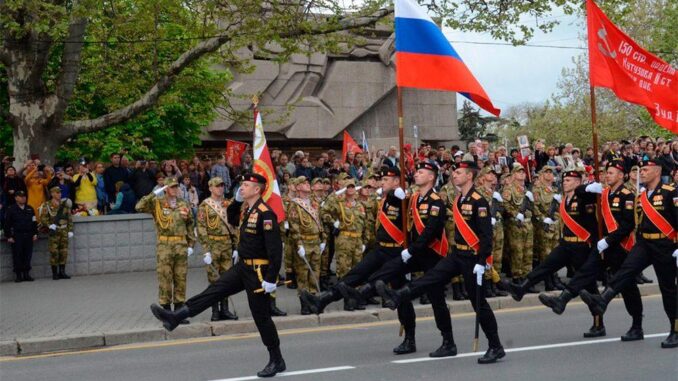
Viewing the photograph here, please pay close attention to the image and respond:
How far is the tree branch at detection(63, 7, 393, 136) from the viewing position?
18156mm

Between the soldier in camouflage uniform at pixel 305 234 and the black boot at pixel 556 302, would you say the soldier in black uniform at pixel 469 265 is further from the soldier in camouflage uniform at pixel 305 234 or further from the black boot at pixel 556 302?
the soldier in camouflage uniform at pixel 305 234

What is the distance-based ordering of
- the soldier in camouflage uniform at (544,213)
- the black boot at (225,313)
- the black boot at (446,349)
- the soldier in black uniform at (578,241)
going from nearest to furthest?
1. the black boot at (446,349)
2. the soldier in black uniform at (578,241)
3. the black boot at (225,313)
4. the soldier in camouflage uniform at (544,213)

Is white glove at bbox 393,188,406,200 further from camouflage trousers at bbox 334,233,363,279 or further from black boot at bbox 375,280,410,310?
camouflage trousers at bbox 334,233,363,279

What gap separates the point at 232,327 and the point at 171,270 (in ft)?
3.90

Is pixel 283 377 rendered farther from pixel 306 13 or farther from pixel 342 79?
pixel 342 79

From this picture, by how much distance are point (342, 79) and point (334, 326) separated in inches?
808

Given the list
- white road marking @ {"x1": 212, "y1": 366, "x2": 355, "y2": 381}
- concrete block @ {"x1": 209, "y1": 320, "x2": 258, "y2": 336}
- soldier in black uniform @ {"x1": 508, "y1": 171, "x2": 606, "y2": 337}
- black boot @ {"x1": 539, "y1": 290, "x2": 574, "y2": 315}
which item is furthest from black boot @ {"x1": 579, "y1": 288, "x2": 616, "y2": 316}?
concrete block @ {"x1": 209, "y1": 320, "x2": 258, "y2": 336}

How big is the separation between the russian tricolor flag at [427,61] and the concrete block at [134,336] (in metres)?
4.36

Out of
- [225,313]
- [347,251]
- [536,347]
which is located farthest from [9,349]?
[536,347]

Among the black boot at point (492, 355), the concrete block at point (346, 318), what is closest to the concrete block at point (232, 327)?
the concrete block at point (346, 318)

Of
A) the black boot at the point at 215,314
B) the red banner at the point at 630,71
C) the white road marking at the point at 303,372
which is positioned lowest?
the white road marking at the point at 303,372

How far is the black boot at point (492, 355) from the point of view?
903 centimetres

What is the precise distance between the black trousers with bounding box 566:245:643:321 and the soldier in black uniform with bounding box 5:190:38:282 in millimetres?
10183

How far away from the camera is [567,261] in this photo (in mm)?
10609
